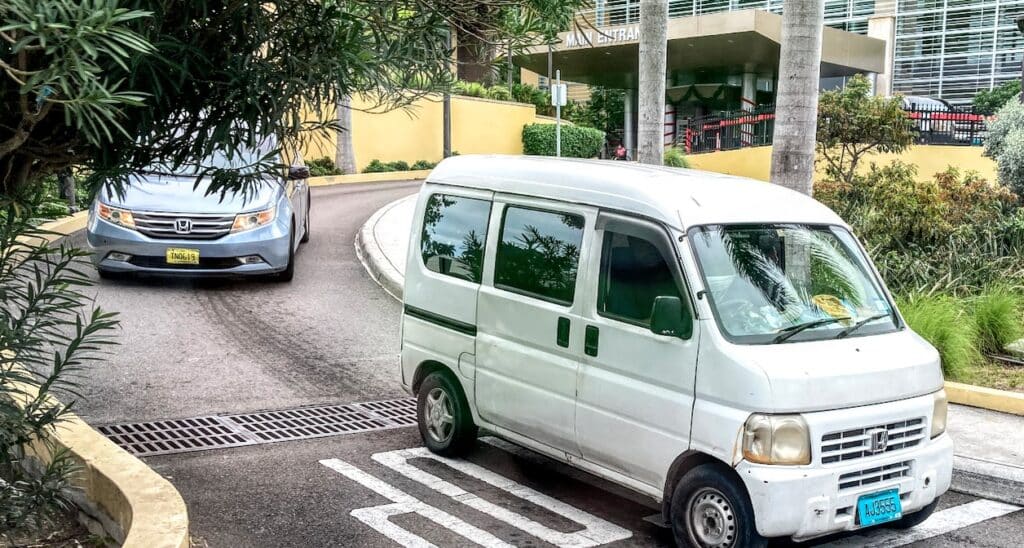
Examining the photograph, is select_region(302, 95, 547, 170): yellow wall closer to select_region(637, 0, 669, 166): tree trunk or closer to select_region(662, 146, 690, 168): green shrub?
select_region(662, 146, 690, 168): green shrub

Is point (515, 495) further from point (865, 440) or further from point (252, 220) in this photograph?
point (252, 220)

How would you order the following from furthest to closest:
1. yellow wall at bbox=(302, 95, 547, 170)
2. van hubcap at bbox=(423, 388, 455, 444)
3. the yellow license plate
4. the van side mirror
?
yellow wall at bbox=(302, 95, 547, 170) < the yellow license plate < van hubcap at bbox=(423, 388, 455, 444) < the van side mirror

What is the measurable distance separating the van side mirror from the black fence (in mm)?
16976

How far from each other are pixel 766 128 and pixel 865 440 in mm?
22131

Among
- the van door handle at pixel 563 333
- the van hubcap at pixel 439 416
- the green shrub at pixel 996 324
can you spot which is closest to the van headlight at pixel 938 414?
the van door handle at pixel 563 333

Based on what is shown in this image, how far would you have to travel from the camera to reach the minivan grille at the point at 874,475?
525cm

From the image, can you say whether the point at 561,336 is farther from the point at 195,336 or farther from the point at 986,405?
the point at 195,336

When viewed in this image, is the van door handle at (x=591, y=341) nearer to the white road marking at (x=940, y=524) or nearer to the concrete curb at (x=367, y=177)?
the white road marking at (x=940, y=524)

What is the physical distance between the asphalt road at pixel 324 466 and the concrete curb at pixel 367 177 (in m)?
17.8

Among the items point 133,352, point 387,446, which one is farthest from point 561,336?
point 133,352

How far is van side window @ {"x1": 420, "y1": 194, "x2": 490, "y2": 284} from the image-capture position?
7070mm

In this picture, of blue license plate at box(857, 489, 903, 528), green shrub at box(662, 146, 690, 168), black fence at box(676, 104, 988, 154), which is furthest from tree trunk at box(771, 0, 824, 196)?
green shrub at box(662, 146, 690, 168)

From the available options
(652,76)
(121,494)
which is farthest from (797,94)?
(121,494)

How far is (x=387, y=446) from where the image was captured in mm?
7516
